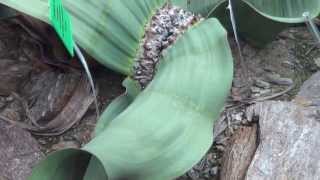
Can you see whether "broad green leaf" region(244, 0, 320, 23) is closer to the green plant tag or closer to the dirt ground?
the dirt ground

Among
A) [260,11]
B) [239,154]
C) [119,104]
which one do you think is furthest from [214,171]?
[260,11]

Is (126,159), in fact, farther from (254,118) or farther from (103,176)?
(254,118)

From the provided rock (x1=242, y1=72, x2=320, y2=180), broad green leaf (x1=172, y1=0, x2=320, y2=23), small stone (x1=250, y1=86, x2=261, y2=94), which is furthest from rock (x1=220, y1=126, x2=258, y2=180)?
broad green leaf (x1=172, y1=0, x2=320, y2=23)

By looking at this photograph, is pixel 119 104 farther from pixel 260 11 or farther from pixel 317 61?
pixel 317 61

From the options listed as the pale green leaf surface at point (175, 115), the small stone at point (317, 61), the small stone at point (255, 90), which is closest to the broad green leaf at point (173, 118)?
the pale green leaf surface at point (175, 115)

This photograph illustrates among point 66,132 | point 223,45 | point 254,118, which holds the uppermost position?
point 223,45

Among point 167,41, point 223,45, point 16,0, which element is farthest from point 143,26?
point 16,0
